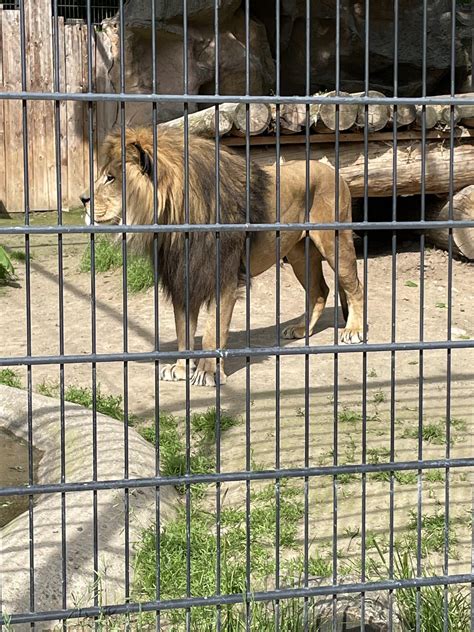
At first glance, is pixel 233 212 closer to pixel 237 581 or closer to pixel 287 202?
pixel 287 202

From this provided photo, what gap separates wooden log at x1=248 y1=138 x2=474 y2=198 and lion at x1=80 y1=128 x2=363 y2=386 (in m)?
1.57

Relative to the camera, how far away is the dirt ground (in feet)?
13.7

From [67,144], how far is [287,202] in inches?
237

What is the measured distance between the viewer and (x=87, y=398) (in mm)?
5566

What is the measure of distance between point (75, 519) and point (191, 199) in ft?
8.26

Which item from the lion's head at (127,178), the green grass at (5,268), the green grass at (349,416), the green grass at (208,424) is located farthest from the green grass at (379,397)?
the green grass at (5,268)

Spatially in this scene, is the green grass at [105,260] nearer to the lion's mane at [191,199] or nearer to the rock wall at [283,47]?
the rock wall at [283,47]

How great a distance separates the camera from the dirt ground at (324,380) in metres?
4.19

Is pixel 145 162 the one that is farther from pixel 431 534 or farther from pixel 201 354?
pixel 201 354

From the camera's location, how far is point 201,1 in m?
10.8

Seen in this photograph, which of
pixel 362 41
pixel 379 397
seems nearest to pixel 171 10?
pixel 362 41

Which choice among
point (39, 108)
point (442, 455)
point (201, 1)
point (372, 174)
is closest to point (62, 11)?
point (39, 108)

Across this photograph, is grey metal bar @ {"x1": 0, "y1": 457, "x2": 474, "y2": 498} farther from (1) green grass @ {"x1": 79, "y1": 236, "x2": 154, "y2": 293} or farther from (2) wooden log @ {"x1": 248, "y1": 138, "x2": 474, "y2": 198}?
(2) wooden log @ {"x1": 248, "y1": 138, "x2": 474, "y2": 198}

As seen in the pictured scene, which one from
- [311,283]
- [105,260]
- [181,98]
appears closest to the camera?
[181,98]
